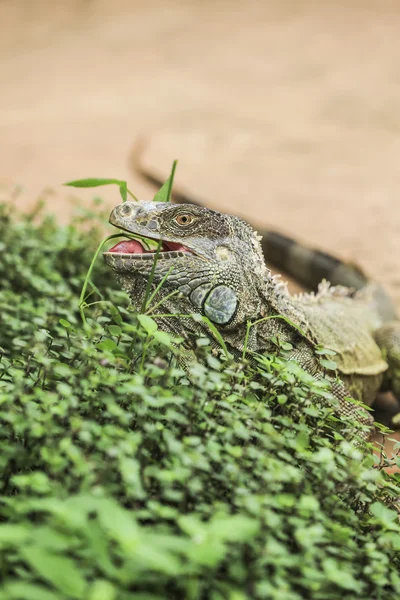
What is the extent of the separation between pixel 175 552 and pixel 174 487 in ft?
1.31

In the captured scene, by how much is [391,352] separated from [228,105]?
30.9 ft

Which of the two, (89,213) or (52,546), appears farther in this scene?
(89,213)

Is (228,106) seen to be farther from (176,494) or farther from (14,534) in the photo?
(14,534)

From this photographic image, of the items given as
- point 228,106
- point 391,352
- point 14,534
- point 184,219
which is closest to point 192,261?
point 184,219

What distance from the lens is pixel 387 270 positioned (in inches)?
269

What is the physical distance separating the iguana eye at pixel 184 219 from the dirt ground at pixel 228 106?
146 inches

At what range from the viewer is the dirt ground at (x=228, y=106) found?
345 inches

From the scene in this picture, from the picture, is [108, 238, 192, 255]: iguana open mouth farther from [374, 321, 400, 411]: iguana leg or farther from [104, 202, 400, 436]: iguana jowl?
[374, 321, 400, 411]: iguana leg

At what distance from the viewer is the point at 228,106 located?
13023 millimetres

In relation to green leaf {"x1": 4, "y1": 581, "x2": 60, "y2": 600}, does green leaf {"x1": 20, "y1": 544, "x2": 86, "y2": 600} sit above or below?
above

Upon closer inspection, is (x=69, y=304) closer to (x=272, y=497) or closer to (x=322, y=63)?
(x=272, y=497)

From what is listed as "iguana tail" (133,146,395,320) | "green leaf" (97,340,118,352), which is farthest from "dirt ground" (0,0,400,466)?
"green leaf" (97,340,118,352)

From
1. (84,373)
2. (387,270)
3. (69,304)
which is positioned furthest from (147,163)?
(84,373)

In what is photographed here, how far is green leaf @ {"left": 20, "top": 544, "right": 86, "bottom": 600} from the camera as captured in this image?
4.56ft
